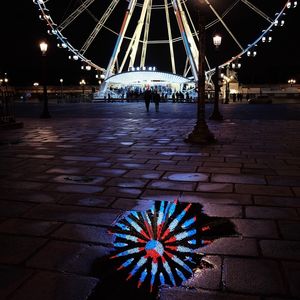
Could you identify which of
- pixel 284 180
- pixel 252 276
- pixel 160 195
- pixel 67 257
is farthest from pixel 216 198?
pixel 67 257

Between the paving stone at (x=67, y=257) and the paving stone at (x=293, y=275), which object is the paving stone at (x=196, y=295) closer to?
the paving stone at (x=293, y=275)

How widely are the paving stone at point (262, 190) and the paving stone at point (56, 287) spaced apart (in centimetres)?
317

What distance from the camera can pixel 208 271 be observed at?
3.33 metres

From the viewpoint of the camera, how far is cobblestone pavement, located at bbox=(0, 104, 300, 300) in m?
3.15

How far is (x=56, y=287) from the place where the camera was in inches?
121

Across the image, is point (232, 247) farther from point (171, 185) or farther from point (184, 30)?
point (184, 30)

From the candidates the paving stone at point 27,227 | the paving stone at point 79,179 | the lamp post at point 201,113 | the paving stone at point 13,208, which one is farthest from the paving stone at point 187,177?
the lamp post at point 201,113

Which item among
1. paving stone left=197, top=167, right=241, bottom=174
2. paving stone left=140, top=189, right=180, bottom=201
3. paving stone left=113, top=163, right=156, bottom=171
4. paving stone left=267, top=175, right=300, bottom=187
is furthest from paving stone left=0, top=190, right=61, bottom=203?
paving stone left=267, top=175, right=300, bottom=187

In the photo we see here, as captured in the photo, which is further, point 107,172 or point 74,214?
point 107,172

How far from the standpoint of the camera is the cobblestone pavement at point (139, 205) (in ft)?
10.3

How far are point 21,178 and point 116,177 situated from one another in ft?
5.30

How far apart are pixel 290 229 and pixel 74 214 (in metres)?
2.48

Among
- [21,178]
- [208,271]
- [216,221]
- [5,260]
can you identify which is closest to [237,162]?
[216,221]

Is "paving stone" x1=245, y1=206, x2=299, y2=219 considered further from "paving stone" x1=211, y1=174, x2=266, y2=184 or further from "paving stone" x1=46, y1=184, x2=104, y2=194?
"paving stone" x1=46, y1=184, x2=104, y2=194
